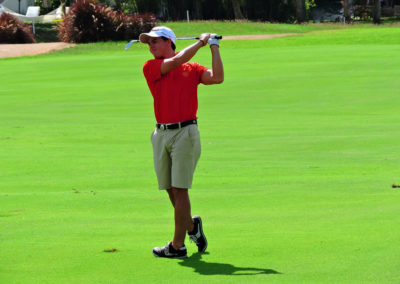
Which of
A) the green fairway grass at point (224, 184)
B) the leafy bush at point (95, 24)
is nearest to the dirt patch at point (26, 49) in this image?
the leafy bush at point (95, 24)

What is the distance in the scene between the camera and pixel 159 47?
24.1ft

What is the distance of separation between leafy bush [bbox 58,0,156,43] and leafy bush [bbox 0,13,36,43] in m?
2.00

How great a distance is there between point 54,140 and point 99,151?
1.76m

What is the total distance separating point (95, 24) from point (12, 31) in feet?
13.9

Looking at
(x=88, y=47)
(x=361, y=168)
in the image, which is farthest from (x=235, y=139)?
(x=88, y=47)

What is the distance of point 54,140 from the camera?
52.5 feet

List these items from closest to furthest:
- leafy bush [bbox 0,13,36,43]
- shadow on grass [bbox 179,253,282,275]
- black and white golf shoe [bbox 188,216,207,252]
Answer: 1. shadow on grass [bbox 179,253,282,275]
2. black and white golf shoe [bbox 188,216,207,252]
3. leafy bush [bbox 0,13,36,43]

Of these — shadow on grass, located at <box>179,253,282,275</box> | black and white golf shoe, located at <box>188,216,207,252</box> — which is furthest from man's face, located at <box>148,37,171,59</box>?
shadow on grass, located at <box>179,253,282,275</box>

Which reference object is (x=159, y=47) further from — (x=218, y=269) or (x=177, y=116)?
(x=218, y=269)

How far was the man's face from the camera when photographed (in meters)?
7.32

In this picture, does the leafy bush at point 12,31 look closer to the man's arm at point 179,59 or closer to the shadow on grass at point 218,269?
the man's arm at point 179,59

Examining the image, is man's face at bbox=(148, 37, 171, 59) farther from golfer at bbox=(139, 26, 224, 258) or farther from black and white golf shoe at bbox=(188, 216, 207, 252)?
black and white golf shoe at bbox=(188, 216, 207, 252)

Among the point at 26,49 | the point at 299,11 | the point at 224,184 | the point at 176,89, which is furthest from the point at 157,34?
the point at 299,11

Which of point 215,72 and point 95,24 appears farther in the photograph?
point 95,24
